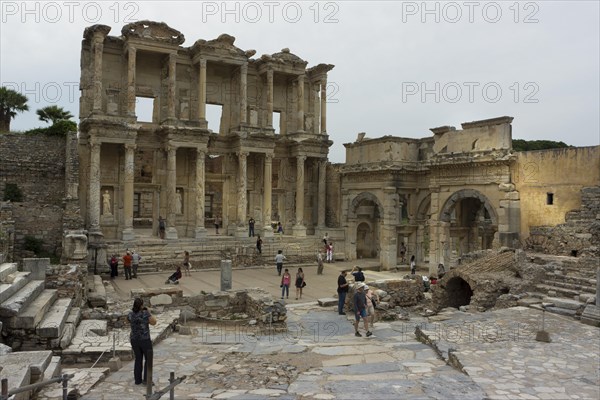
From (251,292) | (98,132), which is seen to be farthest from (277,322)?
(98,132)

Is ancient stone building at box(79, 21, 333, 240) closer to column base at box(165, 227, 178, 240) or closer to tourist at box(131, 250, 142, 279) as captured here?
column base at box(165, 227, 178, 240)

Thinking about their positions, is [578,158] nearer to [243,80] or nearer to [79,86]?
[243,80]

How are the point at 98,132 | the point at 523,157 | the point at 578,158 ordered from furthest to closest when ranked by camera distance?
the point at 98,132 → the point at 523,157 → the point at 578,158

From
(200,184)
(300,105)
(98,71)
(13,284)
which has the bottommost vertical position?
(13,284)

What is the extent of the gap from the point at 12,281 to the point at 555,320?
12.4m

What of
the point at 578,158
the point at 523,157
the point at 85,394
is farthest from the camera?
the point at 523,157

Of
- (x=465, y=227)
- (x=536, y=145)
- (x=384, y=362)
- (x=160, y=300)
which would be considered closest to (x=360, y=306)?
(x=384, y=362)

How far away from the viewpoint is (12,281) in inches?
395

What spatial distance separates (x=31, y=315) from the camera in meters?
8.83

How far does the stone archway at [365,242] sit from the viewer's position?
107ft

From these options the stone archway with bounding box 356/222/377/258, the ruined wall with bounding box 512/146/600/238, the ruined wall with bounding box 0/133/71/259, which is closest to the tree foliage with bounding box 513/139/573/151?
the stone archway with bounding box 356/222/377/258

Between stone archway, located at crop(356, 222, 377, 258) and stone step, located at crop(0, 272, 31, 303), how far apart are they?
23.6m

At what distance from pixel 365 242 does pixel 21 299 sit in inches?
1007

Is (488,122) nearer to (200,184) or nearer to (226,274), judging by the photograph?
(226,274)
